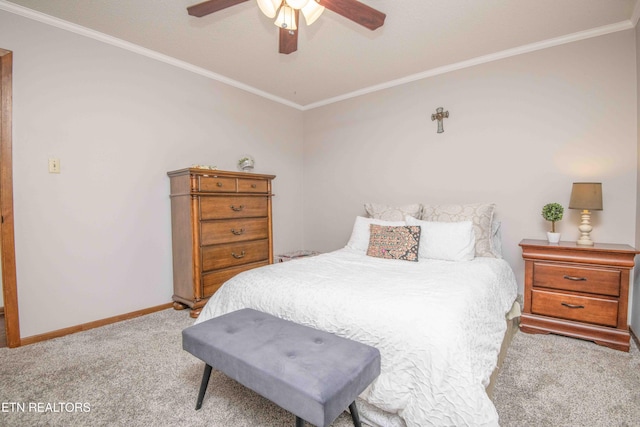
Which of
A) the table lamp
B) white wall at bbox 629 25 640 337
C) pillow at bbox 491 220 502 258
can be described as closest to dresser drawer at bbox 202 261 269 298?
pillow at bbox 491 220 502 258

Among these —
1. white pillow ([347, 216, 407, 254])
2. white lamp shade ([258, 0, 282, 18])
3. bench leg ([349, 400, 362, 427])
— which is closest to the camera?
bench leg ([349, 400, 362, 427])

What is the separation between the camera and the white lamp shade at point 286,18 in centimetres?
162

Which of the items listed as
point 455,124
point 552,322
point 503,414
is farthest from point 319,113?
point 503,414

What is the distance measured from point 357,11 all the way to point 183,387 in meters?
2.28

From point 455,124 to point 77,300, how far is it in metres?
3.73

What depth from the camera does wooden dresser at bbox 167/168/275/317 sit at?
2.67 meters

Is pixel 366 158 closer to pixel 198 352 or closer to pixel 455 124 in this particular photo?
pixel 455 124

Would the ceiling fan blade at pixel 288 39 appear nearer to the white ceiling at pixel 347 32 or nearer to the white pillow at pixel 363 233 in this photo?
the white ceiling at pixel 347 32

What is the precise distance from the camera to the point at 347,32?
2443 millimetres

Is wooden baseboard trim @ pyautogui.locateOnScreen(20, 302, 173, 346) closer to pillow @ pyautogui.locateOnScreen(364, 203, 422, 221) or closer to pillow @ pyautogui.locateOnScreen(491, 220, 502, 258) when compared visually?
pillow @ pyautogui.locateOnScreen(364, 203, 422, 221)

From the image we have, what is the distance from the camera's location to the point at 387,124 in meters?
3.55

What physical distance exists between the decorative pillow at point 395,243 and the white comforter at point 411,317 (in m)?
0.28

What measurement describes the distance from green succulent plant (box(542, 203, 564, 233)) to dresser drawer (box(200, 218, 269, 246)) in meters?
2.53

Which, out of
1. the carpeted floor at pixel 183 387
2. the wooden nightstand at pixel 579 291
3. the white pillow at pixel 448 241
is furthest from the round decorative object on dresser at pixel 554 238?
the carpeted floor at pixel 183 387
